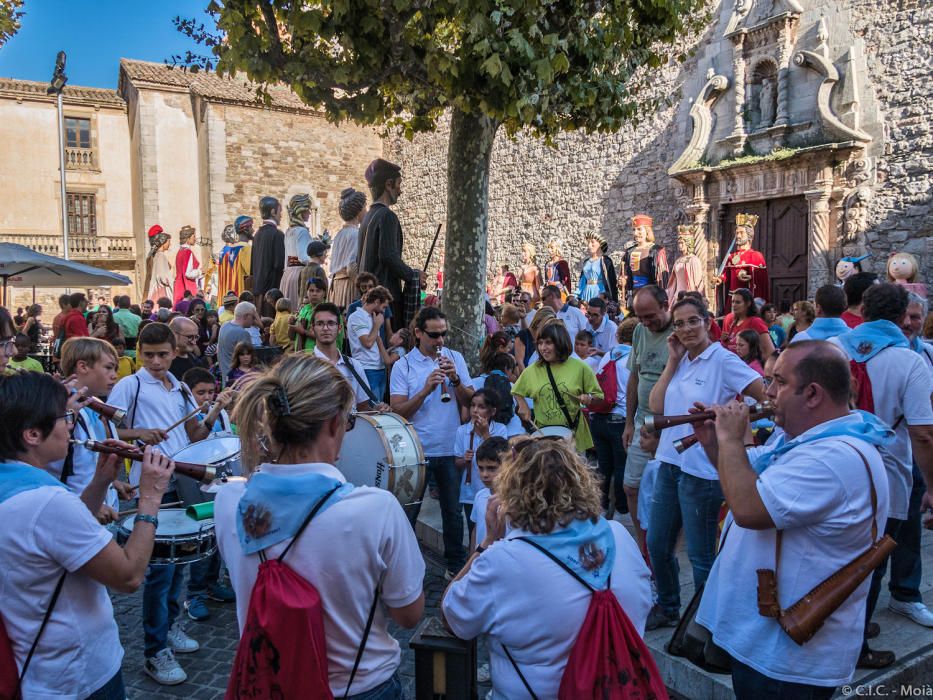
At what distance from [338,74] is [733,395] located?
4430mm

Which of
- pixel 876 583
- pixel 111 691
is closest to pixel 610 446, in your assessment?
pixel 876 583

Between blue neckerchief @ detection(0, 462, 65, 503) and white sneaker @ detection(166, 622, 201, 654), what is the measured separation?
2404 mm

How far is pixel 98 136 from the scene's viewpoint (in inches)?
1345

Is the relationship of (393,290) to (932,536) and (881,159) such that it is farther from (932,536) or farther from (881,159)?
(881,159)

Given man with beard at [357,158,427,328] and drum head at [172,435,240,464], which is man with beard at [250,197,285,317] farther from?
drum head at [172,435,240,464]

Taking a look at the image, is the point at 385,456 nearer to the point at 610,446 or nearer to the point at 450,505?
the point at 450,505

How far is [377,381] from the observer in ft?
21.6

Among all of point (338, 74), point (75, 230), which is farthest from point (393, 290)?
point (75, 230)

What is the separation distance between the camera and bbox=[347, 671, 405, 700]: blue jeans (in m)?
2.03

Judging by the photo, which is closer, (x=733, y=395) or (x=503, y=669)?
(x=503, y=669)

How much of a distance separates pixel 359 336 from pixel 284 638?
15.2 feet

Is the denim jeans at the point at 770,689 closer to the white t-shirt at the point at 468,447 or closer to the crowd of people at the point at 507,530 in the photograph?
the crowd of people at the point at 507,530

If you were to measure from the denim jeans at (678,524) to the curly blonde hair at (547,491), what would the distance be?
1.69m

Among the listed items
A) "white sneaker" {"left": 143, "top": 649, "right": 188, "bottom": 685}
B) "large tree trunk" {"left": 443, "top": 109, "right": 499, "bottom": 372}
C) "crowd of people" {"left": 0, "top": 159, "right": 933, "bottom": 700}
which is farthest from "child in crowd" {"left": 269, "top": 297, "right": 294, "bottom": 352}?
"white sneaker" {"left": 143, "top": 649, "right": 188, "bottom": 685}
